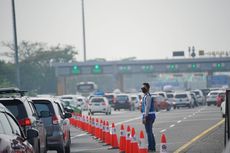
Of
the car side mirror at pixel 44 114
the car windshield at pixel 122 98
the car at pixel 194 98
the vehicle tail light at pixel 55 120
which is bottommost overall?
the car at pixel 194 98

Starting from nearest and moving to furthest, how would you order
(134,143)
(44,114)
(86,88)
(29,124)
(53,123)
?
(29,124)
(134,143)
(44,114)
(53,123)
(86,88)

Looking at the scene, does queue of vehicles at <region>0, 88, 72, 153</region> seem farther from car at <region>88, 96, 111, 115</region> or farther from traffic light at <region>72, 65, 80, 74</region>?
traffic light at <region>72, 65, 80, 74</region>

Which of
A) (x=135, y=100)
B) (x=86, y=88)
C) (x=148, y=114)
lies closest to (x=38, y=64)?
(x=86, y=88)

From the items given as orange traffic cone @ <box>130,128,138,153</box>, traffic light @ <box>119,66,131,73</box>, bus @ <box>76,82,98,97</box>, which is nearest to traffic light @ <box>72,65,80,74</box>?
bus @ <box>76,82,98,97</box>

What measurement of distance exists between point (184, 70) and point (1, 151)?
116888 millimetres

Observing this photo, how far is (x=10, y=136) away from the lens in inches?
535

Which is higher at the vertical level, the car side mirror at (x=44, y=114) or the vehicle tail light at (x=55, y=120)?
the car side mirror at (x=44, y=114)

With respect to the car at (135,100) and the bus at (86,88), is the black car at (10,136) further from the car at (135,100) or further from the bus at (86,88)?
the bus at (86,88)

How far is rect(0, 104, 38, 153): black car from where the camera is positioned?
12.6 metres

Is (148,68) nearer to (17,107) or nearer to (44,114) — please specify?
(44,114)

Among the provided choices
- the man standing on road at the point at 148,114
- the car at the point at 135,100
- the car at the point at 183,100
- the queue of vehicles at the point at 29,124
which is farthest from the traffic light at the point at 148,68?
the man standing on road at the point at 148,114

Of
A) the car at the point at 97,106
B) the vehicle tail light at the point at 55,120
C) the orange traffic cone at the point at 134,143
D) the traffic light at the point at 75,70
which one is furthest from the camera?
the traffic light at the point at 75,70

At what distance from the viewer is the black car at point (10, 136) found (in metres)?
12.6

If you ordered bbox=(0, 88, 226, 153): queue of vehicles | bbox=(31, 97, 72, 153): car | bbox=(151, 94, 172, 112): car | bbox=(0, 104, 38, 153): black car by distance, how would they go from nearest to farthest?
bbox=(0, 104, 38, 153): black car → bbox=(0, 88, 226, 153): queue of vehicles → bbox=(31, 97, 72, 153): car → bbox=(151, 94, 172, 112): car
